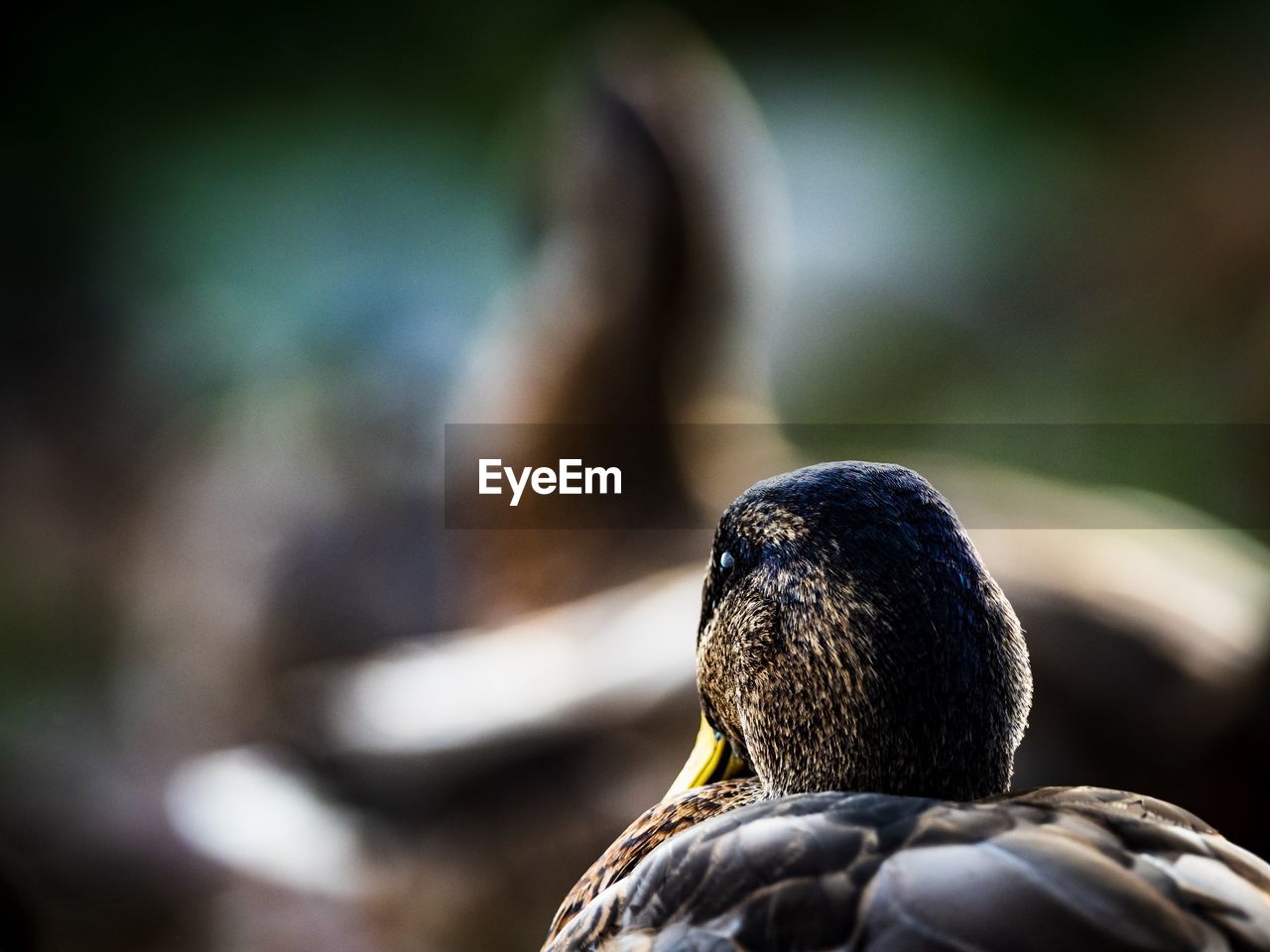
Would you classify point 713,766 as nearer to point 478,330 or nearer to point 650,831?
point 650,831

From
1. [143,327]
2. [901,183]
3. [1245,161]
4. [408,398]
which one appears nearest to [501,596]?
[408,398]

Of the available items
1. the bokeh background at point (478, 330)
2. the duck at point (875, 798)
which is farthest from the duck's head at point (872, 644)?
the bokeh background at point (478, 330)

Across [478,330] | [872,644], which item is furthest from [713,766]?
[478,330]

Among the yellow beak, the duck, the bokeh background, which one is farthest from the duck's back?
the bokeh background

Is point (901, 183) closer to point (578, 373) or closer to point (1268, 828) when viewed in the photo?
point (578, 373)

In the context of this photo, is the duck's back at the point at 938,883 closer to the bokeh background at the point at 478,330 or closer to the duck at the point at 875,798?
the duck at the point at 875,798

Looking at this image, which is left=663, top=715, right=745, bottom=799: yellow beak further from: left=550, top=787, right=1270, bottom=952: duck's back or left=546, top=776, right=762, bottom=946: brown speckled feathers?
left=550, top=787, right=1270, bottom=952: duck's back
